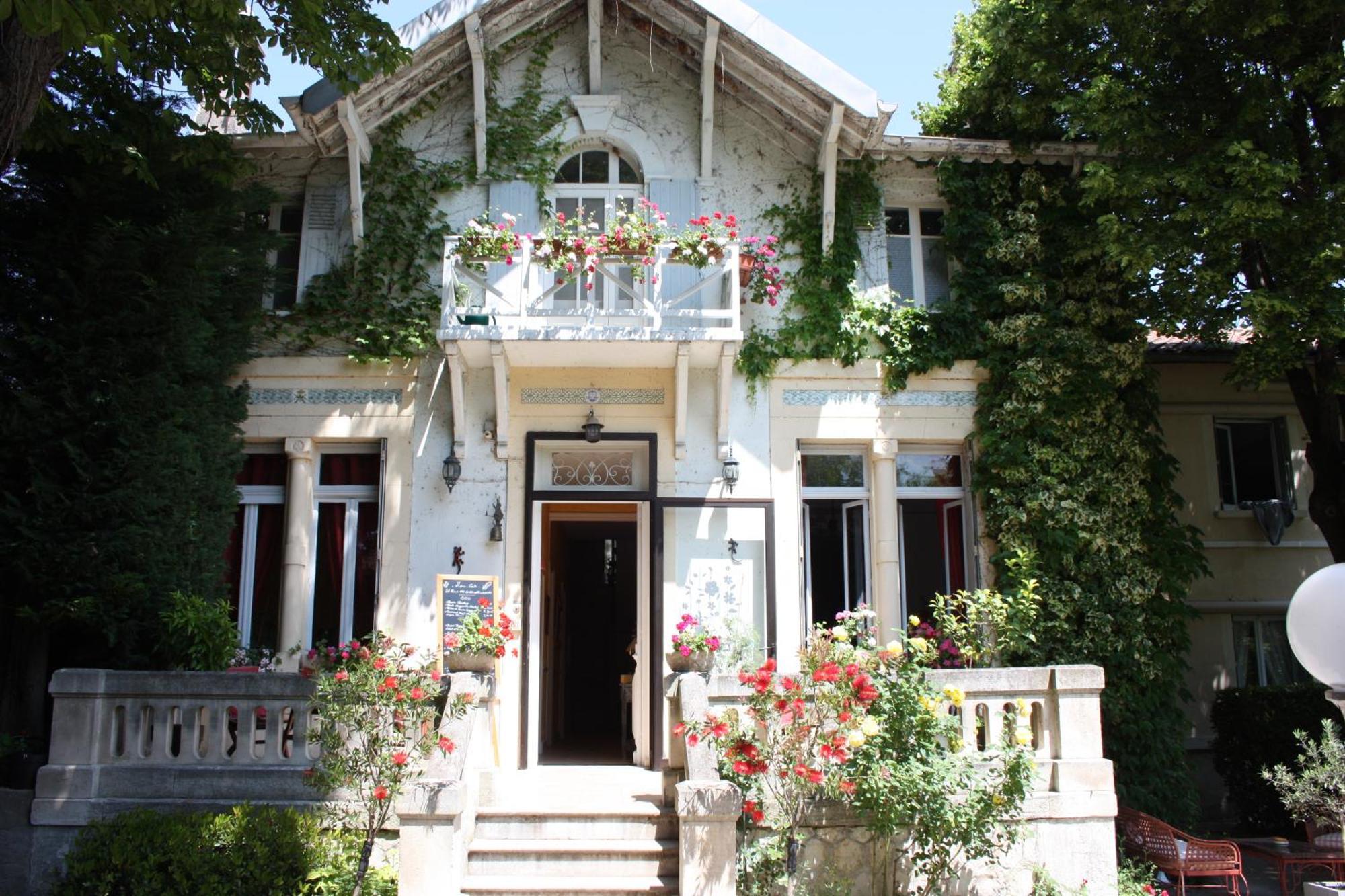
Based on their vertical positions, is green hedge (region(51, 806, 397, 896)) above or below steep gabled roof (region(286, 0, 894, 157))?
below

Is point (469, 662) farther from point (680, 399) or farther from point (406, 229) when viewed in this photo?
point (406, 229)

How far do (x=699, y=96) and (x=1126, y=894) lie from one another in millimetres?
9199

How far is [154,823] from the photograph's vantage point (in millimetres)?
7891

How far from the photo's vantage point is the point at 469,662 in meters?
9.28

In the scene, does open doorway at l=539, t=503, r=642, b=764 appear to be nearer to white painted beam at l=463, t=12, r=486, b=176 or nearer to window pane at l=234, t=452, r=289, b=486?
window pane at l=234, t=452, r=289, b=486

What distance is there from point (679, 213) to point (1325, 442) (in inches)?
293

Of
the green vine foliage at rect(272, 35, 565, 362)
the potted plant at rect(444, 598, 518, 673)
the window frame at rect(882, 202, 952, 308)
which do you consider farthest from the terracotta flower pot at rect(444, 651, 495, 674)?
the window frame at rect(882, 202, 952, 308)

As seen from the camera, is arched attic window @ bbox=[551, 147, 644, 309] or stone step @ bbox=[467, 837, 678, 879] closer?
stone step @ bbox=[467, 837, 678, 879]

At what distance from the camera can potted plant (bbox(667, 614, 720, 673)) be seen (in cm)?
928

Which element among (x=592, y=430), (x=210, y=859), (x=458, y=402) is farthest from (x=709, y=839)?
(x=458, y=402)

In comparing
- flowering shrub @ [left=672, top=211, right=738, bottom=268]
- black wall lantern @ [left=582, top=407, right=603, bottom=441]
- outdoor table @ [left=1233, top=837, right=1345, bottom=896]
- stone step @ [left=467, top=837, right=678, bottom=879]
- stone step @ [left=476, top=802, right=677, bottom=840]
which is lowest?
outdoor table @ [left=1233, top=837, right=1345, bottom=896]

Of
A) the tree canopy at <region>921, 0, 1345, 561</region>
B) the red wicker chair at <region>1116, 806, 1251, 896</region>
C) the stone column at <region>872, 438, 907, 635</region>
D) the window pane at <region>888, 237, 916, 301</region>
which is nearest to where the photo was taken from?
the red wicker chair at <region>1116, 806, 1251, 896</region>

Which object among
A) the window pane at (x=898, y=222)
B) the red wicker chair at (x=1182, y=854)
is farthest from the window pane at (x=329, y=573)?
the red wicker chair at (x=1182, y=854)

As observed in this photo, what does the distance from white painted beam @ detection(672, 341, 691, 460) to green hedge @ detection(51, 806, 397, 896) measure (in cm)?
526
